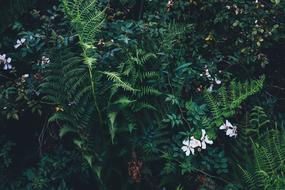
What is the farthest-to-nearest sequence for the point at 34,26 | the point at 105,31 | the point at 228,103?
1. the point at 34,26
2. the point at 105,31
3. the point at 228,103

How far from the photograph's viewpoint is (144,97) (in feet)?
10.7

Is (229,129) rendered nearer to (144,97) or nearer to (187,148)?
(187,148)

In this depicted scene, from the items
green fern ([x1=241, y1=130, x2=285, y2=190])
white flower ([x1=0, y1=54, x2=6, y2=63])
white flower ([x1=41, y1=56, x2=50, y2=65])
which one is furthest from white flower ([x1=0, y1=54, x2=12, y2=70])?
green fern ([x1=241, y1=130, x2=285, y2=190])

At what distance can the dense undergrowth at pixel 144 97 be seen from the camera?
10.3 ft

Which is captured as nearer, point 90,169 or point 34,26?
point 90,169

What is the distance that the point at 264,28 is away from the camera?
3.52 metres

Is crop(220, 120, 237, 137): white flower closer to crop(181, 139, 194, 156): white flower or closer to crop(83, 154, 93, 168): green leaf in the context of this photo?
crop(181, 139, 194, 156): white flower

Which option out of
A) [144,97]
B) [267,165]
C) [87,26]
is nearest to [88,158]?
[144,97]

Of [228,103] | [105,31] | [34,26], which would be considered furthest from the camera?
[34,26]

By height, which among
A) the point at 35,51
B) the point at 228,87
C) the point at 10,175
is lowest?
the point at 10,175

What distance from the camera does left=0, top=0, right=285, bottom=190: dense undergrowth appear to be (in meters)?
3.13

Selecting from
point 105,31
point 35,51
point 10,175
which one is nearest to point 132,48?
point 105,31

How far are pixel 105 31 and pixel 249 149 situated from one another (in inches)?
49.0

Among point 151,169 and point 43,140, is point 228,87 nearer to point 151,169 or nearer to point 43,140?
point 151,169
